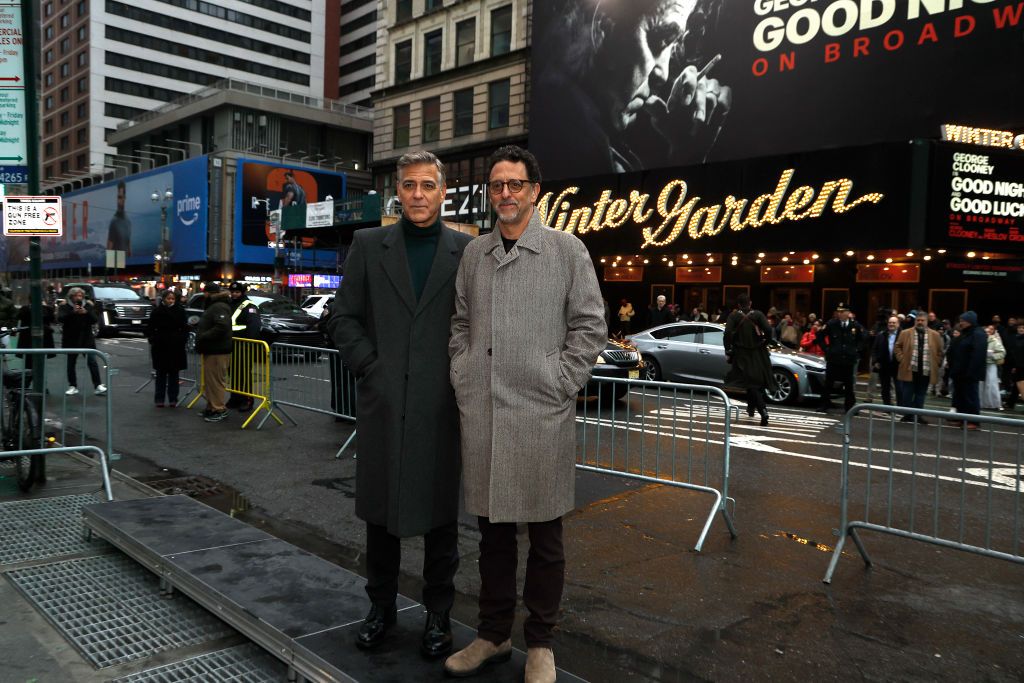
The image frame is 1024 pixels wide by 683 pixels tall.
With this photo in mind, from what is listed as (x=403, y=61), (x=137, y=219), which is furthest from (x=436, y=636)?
(x=137, y=219)

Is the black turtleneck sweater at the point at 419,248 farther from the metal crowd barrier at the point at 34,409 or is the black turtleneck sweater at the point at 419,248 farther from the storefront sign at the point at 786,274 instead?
the storefront sign at the point at 786,274

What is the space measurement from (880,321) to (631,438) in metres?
10.0

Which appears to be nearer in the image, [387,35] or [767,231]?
[767,231]

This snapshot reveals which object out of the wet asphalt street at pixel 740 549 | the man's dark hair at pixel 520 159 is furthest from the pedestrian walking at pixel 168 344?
the man's dark hair at pixel 520 159

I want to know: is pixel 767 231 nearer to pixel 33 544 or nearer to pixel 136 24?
pixel 33 544

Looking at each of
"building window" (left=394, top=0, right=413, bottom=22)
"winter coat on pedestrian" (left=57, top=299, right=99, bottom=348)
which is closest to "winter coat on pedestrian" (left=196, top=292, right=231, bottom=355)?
"winter coat on pedestrian" (left=57, top=299, right=99, bottom=348)

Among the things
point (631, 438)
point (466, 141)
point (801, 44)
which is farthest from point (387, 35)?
point (631, 438)

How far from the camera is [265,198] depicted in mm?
53375

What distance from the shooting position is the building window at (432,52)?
38.7 meters

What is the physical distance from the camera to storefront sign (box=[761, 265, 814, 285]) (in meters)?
25.4

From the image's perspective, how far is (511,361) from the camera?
10.1 feet

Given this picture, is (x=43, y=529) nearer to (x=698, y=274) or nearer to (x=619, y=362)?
(x=619, y=362)

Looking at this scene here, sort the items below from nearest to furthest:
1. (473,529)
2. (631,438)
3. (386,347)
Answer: (386,347)
(473,529)
(631,438)

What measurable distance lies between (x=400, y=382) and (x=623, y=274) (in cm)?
2807
